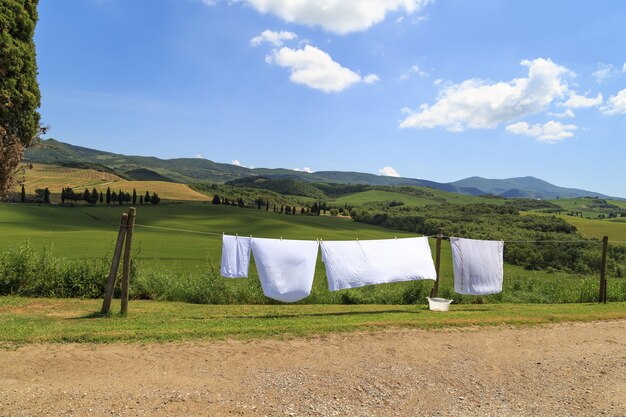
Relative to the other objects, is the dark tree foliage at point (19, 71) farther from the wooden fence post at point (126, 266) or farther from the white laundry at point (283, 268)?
the white laundry at point (283, 268)

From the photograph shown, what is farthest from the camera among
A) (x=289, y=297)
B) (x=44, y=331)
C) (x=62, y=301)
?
A: (x=62, y=301)

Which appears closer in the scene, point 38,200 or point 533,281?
point 533,281

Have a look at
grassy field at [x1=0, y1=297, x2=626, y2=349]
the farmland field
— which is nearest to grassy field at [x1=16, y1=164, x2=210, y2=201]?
the farmland field

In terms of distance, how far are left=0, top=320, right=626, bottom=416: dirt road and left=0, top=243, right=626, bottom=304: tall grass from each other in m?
7.00

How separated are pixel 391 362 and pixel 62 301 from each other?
434 inches

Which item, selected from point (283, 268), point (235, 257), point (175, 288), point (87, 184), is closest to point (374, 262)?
point (283, 268)

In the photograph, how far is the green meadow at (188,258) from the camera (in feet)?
50.4

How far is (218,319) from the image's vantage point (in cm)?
1106

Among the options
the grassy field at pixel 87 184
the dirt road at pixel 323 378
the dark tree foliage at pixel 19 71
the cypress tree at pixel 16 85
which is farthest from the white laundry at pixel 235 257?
the grassy field at pixel 87 184

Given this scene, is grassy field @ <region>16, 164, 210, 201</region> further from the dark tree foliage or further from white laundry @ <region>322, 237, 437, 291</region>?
white laundry @ <region>322, 237, 437, 291</region>

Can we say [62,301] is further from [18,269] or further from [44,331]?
[44,331]

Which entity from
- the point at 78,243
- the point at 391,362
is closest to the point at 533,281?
the point at 391,362

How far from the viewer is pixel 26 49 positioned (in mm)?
12383

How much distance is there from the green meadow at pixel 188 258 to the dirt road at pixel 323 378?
725cm
